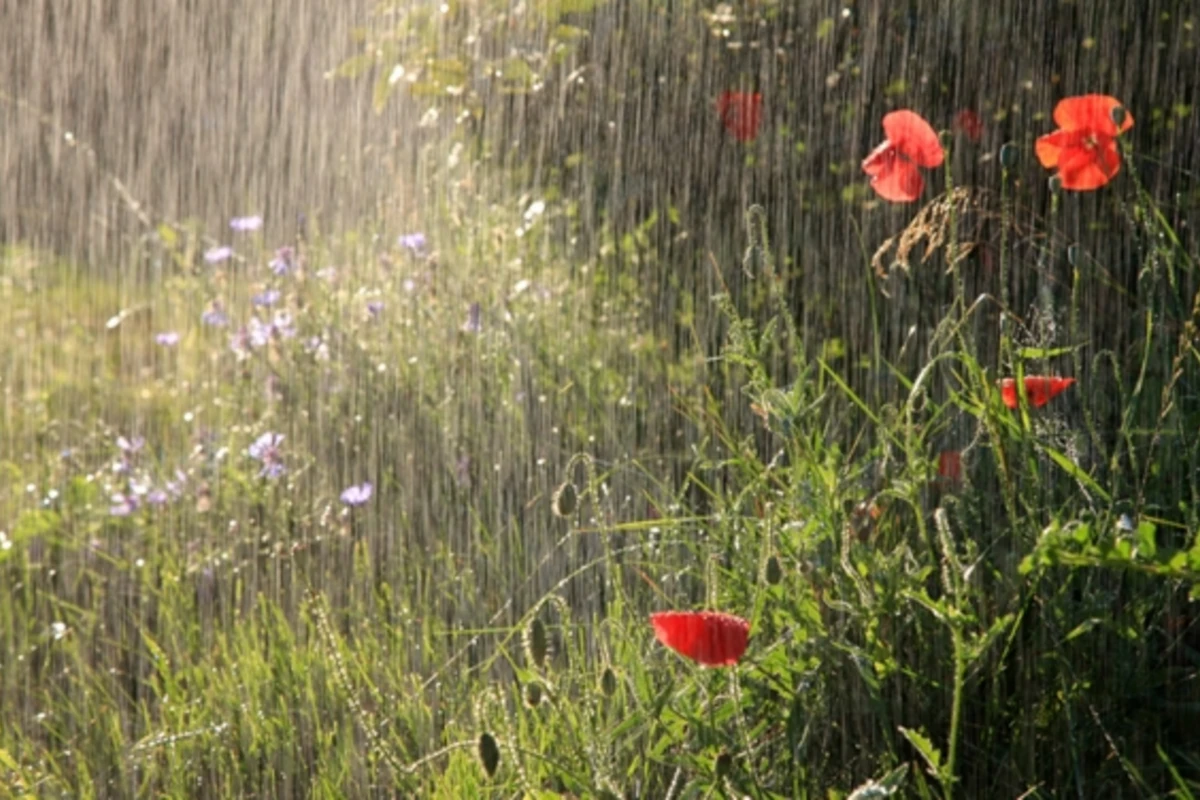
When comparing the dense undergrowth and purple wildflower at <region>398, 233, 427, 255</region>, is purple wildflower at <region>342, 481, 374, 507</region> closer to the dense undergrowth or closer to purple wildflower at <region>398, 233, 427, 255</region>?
the dense undergrowth

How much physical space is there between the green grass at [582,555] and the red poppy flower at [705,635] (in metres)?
0.10

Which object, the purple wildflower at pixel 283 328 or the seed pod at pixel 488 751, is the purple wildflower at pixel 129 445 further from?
the seed pod at pixel 488 751

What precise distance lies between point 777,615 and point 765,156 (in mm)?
1273

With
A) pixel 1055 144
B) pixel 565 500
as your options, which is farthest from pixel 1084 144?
pixel 565 500

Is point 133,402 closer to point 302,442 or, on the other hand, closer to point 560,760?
point 302,442

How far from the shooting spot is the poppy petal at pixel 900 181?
6.82ft

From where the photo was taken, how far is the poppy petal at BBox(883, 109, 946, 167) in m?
2.05

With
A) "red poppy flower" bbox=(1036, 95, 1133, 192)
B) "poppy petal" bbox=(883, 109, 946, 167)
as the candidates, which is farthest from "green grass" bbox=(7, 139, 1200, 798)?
"poppy petal" bbox=(883, 109, 946, 167)


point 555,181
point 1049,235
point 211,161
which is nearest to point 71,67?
point 211,161

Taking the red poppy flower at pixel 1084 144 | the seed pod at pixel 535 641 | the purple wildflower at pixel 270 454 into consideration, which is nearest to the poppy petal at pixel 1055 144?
the red poppy flower at pixel 1084 144

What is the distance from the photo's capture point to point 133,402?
14.3 feet

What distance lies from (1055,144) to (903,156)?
17 cm

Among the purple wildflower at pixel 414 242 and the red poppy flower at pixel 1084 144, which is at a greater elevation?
the red poppy flower at pixel 1084 144

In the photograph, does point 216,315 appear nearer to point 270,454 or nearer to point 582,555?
point 270,454
